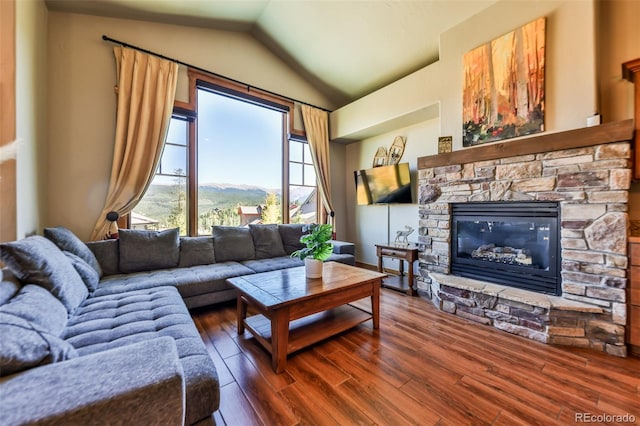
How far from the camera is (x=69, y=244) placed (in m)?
2.14

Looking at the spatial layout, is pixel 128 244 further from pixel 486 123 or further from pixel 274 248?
Answer: pixel 486 123

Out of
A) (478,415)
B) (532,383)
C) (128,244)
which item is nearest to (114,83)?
(128,244)

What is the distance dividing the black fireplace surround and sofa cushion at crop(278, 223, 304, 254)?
6.79ft

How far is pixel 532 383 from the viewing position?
1.53 m

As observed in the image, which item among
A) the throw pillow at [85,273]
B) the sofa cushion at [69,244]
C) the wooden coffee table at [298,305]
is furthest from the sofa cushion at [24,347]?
the sofa cushion at [69,244]

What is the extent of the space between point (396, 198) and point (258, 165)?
88.7 inches

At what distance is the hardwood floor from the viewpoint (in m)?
1.31

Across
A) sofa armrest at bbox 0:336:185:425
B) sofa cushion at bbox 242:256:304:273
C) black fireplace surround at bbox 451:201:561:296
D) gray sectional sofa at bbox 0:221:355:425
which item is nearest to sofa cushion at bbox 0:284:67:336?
gray sectional sofa at bbox 0:221:355:425

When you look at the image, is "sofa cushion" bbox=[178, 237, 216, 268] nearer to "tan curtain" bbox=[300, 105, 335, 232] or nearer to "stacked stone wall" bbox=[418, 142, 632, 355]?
"tan curtain" bbox=[300, 105, 335, 232]

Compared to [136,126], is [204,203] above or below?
→ below

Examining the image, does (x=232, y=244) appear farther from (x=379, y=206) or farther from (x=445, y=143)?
(x=445, y=143)

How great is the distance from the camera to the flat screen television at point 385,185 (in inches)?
147
